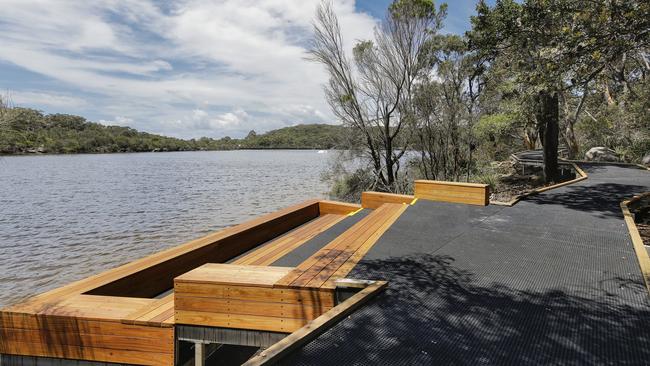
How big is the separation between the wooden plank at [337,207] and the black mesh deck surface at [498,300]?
7.88ft

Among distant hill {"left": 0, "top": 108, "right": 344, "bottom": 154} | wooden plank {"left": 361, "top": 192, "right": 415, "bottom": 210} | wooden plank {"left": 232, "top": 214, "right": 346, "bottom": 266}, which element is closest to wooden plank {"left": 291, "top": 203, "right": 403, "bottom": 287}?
wooden plank {"left": 232, "top": 214, "right": 346, "bottom": 266}

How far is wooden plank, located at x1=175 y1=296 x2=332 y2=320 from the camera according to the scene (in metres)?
3.21

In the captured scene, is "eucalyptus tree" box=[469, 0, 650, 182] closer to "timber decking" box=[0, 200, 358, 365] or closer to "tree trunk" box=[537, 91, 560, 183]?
"tree trunk" box=[537, 91, 560, 183]

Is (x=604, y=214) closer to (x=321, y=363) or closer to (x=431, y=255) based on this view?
(x=431, y=255)

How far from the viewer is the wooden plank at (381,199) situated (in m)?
7.93

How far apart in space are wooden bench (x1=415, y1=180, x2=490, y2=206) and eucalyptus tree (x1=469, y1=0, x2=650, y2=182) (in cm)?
216

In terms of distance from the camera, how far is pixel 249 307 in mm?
3305

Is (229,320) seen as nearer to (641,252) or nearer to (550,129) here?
(641,252)

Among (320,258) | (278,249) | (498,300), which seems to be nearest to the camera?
(498,300)

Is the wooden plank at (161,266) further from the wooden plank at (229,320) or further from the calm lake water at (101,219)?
the calm lake water at (101,219)

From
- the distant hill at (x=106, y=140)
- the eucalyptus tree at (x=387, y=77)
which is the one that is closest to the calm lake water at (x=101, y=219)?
the eucalyptus tree at (x=387, y=77)

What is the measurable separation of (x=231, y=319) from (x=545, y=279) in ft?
10.2

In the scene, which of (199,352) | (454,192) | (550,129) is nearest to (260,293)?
(199,352)

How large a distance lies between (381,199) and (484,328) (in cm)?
551
